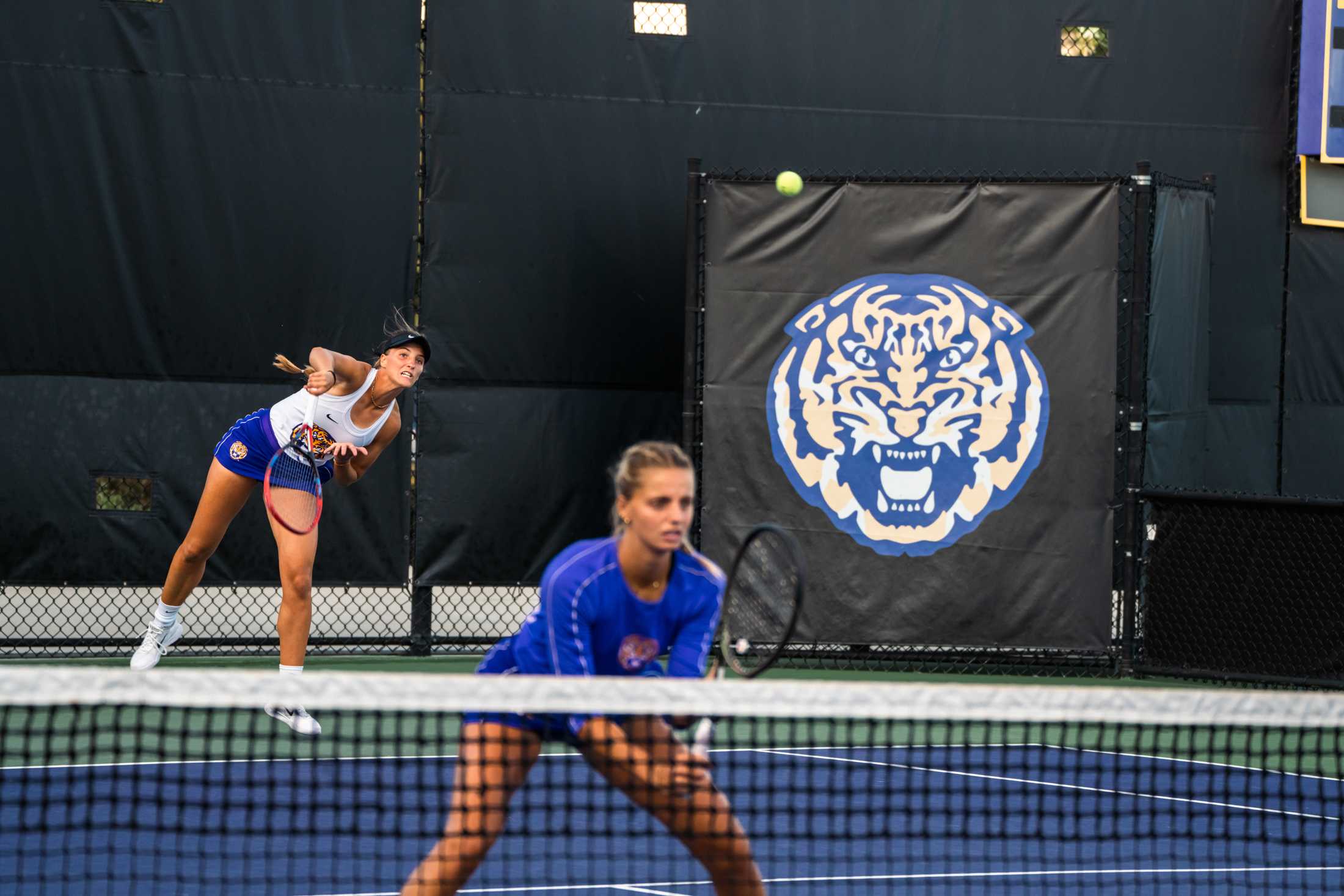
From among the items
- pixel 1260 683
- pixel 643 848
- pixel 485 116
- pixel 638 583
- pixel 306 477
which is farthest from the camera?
pixel 485 116

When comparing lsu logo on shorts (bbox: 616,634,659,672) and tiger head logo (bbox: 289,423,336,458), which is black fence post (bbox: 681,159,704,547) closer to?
tiger head logo (bbox: 289,423,336,458)

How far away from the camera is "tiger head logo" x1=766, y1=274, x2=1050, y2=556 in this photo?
7082 mm

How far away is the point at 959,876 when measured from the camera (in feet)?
12.6

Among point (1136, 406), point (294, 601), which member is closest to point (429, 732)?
point (294, 601)

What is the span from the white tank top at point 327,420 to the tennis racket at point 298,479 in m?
0.03

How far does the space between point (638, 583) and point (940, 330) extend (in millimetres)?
4405

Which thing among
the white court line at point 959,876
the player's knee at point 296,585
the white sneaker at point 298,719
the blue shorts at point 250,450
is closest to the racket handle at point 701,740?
the white court line at point 959,876

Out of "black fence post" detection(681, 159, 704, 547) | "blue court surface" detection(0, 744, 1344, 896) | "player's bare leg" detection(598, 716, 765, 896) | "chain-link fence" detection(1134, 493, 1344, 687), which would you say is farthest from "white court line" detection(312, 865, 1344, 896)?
"black fence post" detection(681, 159, 704, 547)

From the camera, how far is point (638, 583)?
2.99 meters

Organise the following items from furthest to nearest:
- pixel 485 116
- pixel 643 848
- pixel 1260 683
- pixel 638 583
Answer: pixel 485 116 < pixel 1260 683 < pixel 643 848 < pixel 638 583

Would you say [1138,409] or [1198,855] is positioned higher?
[1138,409]

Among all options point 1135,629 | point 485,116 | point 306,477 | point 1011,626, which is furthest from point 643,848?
point 485,116

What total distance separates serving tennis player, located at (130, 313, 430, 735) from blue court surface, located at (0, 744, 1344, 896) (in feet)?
1.78

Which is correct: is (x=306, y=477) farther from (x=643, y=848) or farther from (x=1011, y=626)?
(x=1011, y=626)
